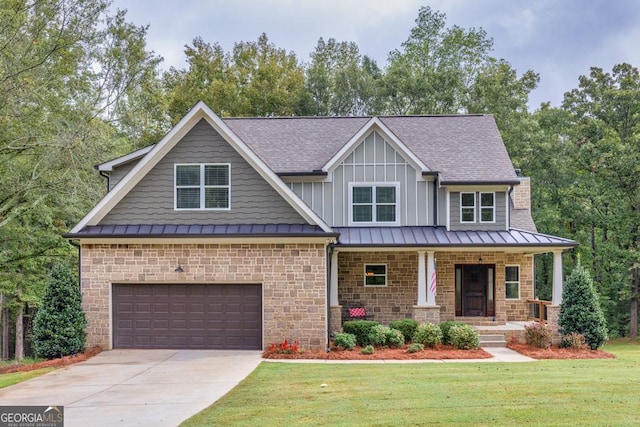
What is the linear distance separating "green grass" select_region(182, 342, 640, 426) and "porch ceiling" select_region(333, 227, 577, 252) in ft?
17.9

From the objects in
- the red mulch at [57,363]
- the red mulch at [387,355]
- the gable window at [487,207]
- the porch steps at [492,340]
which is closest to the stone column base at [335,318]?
the red mulch at [387,355]

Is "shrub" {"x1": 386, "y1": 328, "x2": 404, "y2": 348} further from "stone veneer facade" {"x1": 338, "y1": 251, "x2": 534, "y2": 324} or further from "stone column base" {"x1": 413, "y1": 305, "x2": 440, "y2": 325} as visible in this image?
"stone veneer facade" {"x1": 338, "y1": 251, "x2": 534, "y2": 324}

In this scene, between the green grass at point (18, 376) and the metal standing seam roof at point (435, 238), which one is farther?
the metal standing seam roof at point (435, 238)

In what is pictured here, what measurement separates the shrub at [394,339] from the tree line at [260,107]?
758 cm

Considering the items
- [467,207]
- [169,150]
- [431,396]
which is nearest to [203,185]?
[169,150]

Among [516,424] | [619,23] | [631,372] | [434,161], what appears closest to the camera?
[516,424]

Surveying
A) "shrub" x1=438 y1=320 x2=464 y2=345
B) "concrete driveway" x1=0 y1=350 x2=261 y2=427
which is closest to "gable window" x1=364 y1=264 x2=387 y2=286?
"shrub" x1=438 y1=320 x2=464 y2=345

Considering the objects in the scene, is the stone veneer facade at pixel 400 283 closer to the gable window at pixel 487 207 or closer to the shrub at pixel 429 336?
the gable window at pixel 487 207

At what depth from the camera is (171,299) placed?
1733cm

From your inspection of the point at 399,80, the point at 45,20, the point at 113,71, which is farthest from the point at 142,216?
the point at 399,80

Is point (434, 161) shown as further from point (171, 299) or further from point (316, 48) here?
point (316, 48)

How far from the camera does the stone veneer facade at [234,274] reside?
16.9 metres

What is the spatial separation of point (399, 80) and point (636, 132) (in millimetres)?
13017

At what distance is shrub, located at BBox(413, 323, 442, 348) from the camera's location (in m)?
17.7
